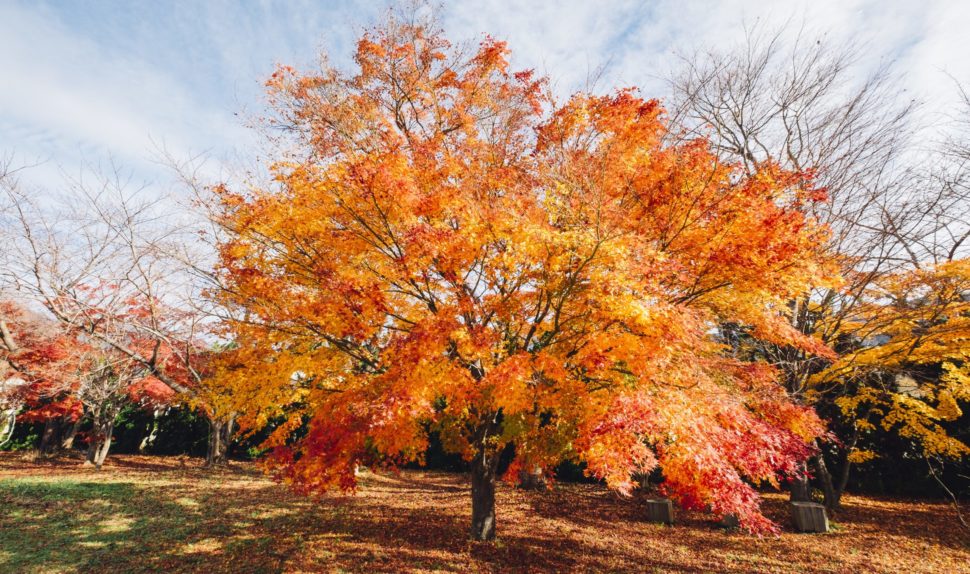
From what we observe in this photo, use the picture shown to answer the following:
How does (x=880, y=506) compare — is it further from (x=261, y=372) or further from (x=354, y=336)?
(x=261, y=372)

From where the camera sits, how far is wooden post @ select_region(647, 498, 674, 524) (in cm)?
1066

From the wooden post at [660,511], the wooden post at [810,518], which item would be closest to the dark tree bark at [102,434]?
the wooden post at [660,511]

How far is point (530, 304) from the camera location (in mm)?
7605

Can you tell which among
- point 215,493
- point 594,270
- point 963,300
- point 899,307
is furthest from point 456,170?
point 215,493

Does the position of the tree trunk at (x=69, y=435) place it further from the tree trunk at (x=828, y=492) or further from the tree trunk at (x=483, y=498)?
the tree trunk at (x=828, y=492)

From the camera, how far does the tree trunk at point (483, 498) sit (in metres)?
8.56

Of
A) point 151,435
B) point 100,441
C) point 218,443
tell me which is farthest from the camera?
point 151,435

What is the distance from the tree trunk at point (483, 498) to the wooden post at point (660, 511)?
4.88 meters

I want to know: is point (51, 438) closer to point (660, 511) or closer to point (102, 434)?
point (102, 434)

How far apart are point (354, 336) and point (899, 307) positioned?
40.4 feet

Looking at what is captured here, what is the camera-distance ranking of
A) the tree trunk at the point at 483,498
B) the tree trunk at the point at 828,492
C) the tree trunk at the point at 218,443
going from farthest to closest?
the tree trunk at the point at 218,443, the tree trunk at the point at 828,492, the tree trunk at the point at 483,498

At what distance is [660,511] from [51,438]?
28556 mm

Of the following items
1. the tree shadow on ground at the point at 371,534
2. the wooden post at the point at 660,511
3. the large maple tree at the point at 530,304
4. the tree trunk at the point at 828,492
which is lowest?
the tree shadow on ground at the point at 371,534

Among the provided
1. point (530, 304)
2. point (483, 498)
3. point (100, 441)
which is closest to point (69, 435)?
point (100, 441)
